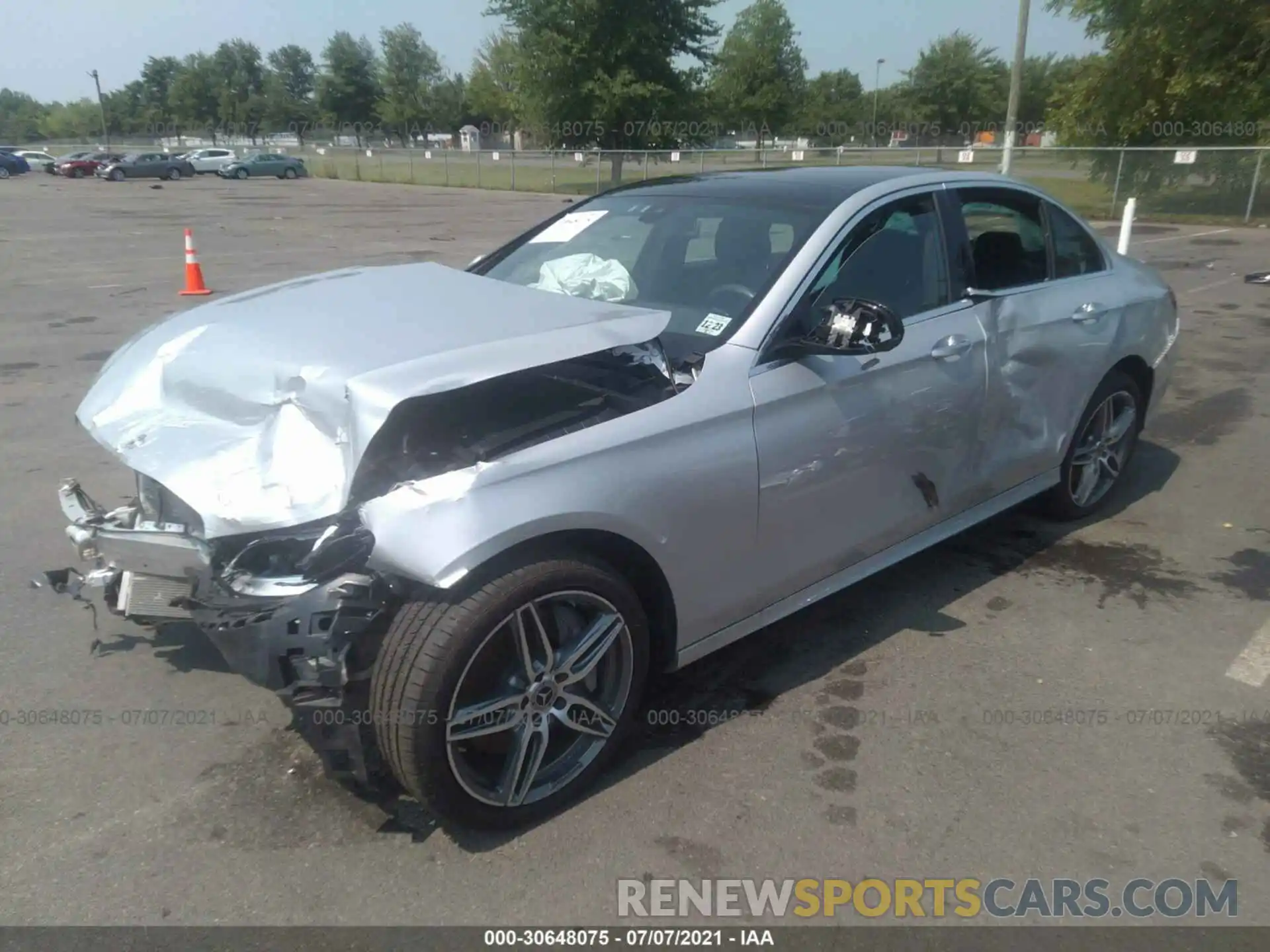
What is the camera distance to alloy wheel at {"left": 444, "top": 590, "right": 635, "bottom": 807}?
2.60 m

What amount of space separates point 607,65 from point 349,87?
2048 inches

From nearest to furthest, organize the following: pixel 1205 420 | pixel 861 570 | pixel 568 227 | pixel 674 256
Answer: pixel 861 570 → pixel 674 256 → pixel 568 227 → pixel 1205 420

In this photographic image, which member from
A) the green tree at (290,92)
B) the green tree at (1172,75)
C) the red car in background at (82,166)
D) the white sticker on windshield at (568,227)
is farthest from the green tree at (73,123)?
the white sticker on windshield at (568,227)

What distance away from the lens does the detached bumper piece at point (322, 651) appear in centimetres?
243

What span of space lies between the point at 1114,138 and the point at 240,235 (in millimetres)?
24292

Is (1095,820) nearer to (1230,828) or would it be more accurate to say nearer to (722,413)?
(1230,828)

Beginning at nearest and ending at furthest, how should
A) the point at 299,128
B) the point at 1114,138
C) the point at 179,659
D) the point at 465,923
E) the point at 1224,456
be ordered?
the point at 465,923, the point at 179,659, the point at 1224,456, the point at 1114,138, the point at 299,128

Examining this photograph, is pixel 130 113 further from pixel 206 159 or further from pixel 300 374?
pixel 300 374

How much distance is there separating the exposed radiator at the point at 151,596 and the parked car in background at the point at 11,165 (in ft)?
188

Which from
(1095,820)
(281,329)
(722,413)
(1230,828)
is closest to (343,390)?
(281,329)

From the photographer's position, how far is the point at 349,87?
8131 centimetres

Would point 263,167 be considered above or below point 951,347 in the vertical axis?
below

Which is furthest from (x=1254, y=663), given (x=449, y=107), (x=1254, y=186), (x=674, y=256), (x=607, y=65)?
(x=449, y=107)

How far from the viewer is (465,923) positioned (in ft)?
7.94
